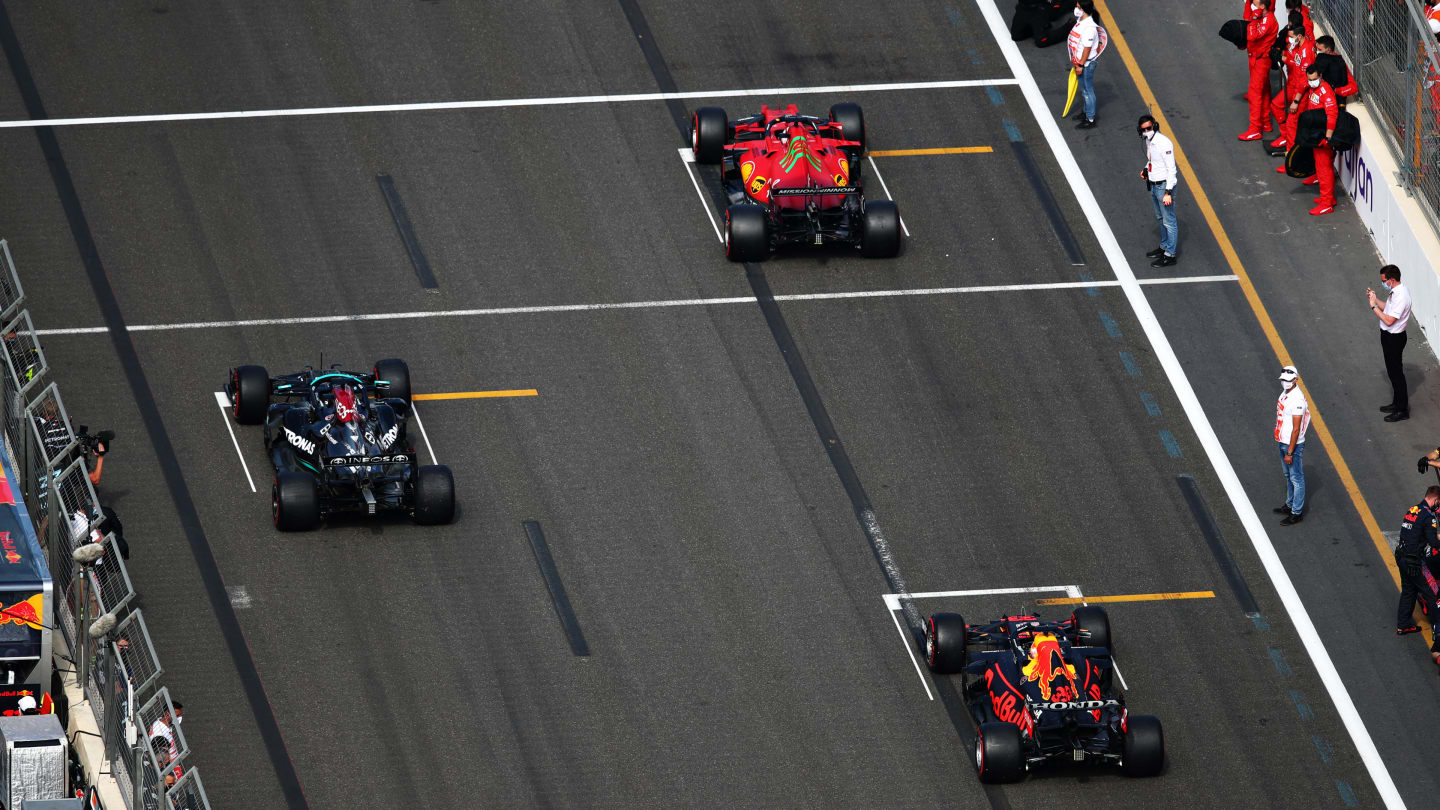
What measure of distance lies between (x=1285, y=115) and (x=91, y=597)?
2085 cm

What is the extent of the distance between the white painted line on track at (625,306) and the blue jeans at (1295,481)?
16.2ft

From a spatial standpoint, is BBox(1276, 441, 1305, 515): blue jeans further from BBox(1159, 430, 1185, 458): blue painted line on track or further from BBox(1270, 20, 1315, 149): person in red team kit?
BBox(1270, 20, 1315, 149): person in red team kit

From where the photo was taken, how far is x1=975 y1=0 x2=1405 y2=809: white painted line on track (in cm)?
3262

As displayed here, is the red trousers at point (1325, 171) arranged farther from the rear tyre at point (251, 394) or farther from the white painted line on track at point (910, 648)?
the rear tyre at point (251, 394)

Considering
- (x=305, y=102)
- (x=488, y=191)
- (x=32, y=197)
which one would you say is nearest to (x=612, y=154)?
(x=488, y=191)

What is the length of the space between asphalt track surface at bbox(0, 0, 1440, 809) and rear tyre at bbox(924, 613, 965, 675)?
0.48 m

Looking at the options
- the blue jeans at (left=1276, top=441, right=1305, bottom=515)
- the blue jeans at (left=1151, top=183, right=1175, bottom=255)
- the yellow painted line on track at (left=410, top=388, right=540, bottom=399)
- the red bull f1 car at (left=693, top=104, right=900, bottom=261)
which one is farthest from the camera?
the red bull f1 car at (left=693, top=104, right=900, bottom=261)

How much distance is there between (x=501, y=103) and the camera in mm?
42844

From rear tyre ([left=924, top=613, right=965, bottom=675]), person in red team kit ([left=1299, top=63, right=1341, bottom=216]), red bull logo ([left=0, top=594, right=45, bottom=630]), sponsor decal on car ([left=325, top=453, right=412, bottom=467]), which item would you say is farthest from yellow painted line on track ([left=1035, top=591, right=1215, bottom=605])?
red bull logo ([left=0, top=594, right=45, bottom=630])

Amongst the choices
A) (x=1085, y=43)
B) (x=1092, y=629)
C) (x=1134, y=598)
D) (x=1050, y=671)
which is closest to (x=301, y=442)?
(x=1050, y=671)

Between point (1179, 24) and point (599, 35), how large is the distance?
9.72 meters

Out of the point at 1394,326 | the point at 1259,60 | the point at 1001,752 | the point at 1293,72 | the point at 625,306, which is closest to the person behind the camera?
the point at 1001,752

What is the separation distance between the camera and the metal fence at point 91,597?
27.8 metres

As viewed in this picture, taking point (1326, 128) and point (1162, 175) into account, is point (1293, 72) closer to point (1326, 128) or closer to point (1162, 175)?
point (1326, 128)
